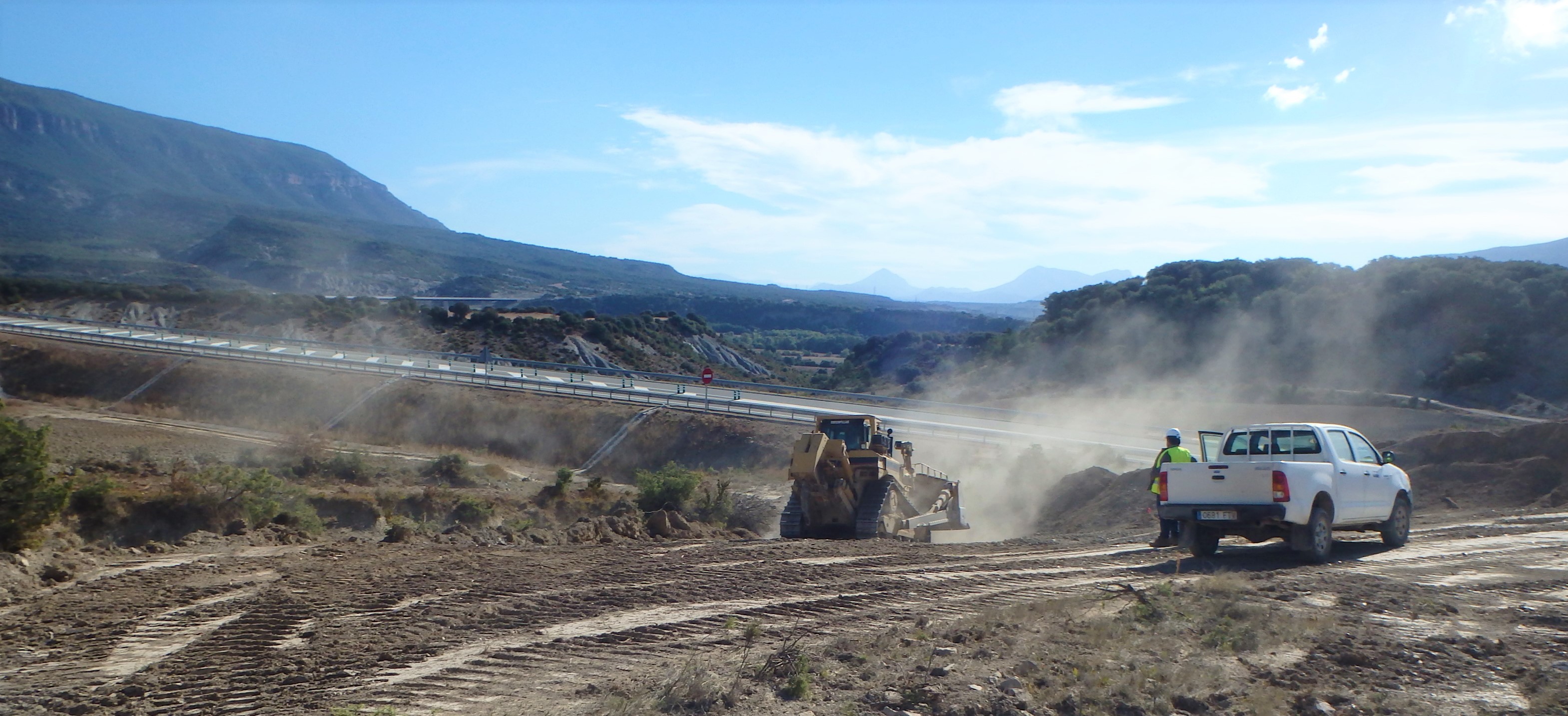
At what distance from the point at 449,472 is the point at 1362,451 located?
24.5 metres

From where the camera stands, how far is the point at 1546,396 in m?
38.9

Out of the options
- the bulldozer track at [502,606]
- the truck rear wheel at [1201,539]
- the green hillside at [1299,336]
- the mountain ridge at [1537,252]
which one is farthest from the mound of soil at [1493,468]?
the mountain ridge at [1537,252]

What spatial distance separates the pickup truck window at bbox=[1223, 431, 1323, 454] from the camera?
1269cm

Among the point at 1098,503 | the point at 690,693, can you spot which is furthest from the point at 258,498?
the point at 1098,503

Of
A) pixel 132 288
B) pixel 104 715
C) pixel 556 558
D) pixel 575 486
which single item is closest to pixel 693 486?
pixel 575 486

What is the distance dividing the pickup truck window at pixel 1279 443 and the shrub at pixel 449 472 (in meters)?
22.2

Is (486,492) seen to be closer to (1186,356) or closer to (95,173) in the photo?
(1186,356)

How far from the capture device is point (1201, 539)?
12.9m

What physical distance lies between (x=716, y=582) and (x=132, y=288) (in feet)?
282

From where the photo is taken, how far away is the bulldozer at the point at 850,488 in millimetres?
17844

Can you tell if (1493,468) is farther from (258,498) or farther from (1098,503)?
(258,498)

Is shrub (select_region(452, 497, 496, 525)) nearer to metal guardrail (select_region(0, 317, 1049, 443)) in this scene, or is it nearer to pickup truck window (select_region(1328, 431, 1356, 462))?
metal guardrail (select_region(0, 317, 1049, 443))

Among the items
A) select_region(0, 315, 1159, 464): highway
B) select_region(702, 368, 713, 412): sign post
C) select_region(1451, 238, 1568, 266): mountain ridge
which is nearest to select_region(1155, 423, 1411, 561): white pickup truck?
select_region(0, 315, 1159, 464): highway

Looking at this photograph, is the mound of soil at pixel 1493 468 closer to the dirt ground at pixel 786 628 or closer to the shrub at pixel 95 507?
the dirt ground at pixel 786 628
